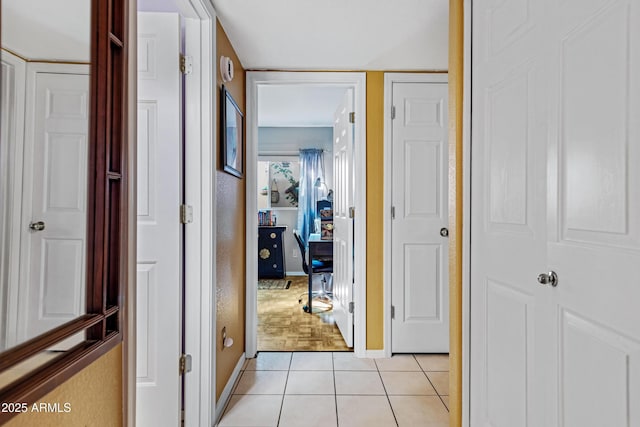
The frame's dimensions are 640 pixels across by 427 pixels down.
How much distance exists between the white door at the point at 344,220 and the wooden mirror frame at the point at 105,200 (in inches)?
82.7

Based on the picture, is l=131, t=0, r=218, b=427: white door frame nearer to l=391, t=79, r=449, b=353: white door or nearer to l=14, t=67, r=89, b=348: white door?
l=14, t=67, r=89, b=348: white door

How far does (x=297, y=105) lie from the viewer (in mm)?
4605

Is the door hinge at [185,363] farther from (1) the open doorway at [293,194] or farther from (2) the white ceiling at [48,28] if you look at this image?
(1) the open doorway at [293,194]

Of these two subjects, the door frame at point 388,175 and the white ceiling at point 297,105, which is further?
the white ceiling at point 297,105

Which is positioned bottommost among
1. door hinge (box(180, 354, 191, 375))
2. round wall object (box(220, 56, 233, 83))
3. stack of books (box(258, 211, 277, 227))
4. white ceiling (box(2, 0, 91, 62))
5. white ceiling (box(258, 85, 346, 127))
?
door hinge (box(180, 354, 191, 375))

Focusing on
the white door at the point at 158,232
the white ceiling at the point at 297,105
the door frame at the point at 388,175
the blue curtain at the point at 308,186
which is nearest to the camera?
the white door at the point at 158,232

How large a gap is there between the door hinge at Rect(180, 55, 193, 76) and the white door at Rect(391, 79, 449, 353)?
5.02ft

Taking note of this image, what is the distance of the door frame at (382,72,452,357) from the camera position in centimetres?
282

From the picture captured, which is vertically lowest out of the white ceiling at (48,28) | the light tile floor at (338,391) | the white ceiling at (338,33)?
the light tile floor at (338,391)

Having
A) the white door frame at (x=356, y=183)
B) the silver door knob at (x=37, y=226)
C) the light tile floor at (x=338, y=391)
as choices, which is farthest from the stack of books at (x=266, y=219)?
the silver door knob at (x=37, y=226)

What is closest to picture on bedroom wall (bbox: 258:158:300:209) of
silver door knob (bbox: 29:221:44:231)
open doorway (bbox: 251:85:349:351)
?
open doorway (bbox: 251:85:349:351)

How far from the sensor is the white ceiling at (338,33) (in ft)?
6.45

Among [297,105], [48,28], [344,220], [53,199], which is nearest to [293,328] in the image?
[344,220]
